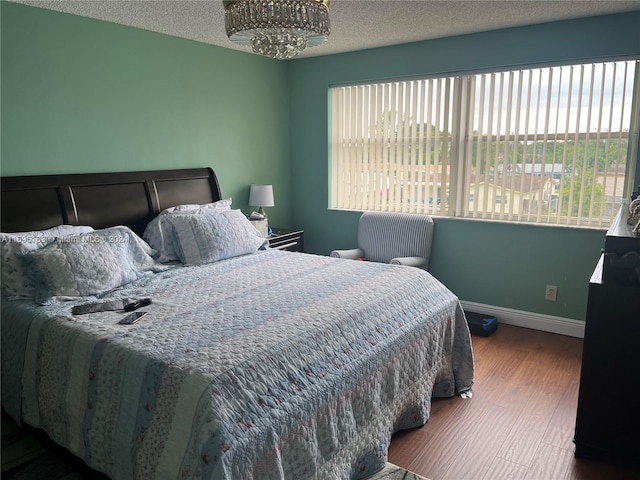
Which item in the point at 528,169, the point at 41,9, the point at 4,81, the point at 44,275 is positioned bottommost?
the point at 44,275

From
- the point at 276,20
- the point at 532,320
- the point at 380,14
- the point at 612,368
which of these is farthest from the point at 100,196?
the point at 532,320

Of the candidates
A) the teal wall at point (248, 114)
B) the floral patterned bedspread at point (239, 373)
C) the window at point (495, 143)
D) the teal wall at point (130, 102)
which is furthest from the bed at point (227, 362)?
the window at point (495, 143)

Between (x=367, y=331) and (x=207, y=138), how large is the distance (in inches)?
103

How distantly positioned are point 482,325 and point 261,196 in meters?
2.23

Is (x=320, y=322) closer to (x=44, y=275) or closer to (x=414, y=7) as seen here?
(x=44, y=275)

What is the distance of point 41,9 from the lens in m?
3.00

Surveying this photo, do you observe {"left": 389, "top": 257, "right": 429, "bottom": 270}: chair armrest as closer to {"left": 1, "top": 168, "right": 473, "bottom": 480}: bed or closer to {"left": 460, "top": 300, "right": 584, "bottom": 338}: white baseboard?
{"left": 460, "top": 300, "right": 584, "bottom": 338}: white baseboard

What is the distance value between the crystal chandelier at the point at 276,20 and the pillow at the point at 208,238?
149 centimetres

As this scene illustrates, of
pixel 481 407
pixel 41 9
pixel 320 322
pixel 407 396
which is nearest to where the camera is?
pixel 320 322

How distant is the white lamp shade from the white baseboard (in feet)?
6.56

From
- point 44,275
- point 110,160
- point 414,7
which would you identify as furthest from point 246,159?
point 44,275

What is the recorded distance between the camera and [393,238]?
4.32 metres

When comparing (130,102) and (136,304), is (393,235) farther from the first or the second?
(136,304)

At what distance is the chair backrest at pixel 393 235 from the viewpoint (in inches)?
165
